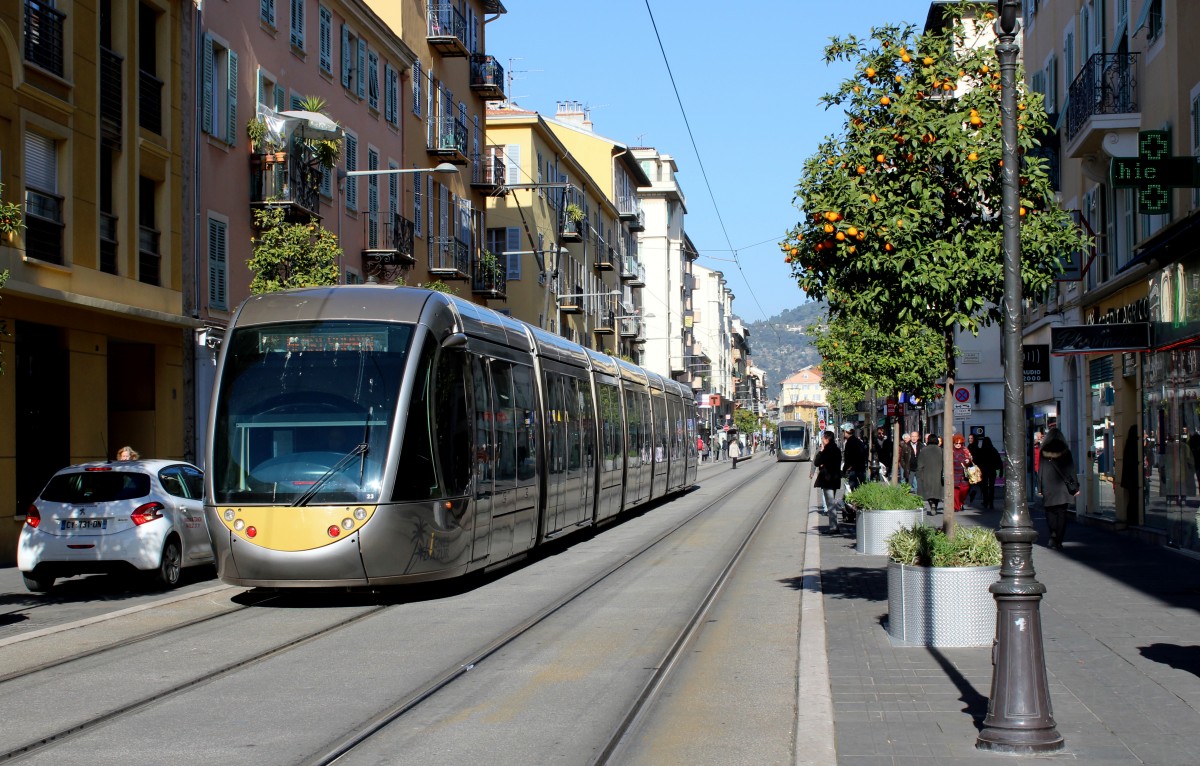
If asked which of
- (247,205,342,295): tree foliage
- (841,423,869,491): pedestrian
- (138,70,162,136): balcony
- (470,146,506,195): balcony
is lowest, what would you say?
(841,423,869,491): pedestrian

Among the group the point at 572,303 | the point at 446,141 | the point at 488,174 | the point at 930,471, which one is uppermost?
the point at 446,141

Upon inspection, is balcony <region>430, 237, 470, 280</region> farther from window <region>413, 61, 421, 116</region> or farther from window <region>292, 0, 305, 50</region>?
window <region>292, 0, 305, 50</region>

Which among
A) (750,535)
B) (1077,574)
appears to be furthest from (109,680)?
(750,535)

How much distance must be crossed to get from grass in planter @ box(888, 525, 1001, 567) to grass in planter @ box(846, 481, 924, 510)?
739 cm

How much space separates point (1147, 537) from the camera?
2206 cm

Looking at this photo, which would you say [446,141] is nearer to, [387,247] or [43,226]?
[387,247]

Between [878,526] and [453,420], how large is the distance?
273 inches

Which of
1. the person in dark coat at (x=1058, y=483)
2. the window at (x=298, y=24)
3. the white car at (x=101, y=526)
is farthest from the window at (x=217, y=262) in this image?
the person in dark coat at (x=1058, y=483)

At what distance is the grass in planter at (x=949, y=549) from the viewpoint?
10.8m

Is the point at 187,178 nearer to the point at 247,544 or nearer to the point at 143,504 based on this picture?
the point at 143,504

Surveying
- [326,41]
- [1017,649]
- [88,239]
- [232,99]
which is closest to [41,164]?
[88,239]

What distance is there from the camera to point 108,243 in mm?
23328

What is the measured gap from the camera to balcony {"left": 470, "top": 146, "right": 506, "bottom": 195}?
47.8 metres

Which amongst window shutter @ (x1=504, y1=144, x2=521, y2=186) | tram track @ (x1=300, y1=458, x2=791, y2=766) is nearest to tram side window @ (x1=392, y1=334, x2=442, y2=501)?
tram track @ (x1=300, y1=458, x2=791, y2=766)
